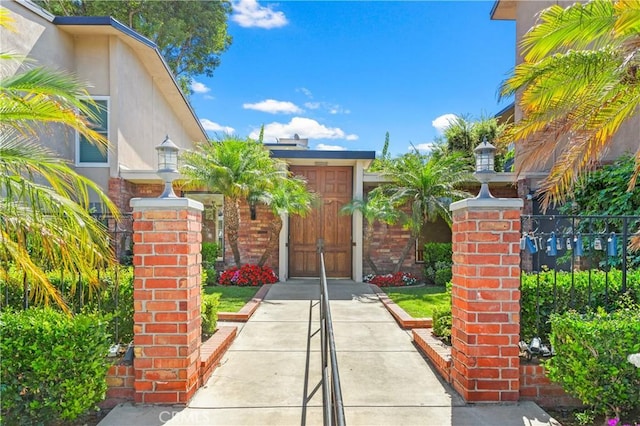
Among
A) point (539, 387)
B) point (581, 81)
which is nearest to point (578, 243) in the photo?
point (539, 387)

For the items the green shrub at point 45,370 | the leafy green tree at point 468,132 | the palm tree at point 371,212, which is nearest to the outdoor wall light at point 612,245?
the green shrub at point 45,370

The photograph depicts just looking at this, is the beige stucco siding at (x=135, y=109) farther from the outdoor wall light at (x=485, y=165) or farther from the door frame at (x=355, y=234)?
the outdoor wall light at (x=485, y=165)

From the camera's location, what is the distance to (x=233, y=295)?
24.4ft

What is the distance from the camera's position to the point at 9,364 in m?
2.78

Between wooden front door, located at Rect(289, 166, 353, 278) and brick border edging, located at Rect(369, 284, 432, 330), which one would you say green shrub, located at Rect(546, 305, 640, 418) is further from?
wooden front door, located at Rect(289, 166, 353, 278)

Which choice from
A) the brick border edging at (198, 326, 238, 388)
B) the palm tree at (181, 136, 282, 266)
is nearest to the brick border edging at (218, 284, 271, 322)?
the brick border edging at (198, 326, 238, 388)

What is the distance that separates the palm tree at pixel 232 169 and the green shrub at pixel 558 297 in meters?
5.94

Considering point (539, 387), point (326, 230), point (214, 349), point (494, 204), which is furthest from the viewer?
point (326, 230)

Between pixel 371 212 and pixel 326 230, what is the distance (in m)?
1.72

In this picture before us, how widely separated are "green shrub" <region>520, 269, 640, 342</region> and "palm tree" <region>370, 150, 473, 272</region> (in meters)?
4.55

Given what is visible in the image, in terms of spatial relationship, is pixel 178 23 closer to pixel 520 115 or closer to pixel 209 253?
pixel 209 253

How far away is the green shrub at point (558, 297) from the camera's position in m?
3.65

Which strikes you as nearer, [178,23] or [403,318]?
[403,318]

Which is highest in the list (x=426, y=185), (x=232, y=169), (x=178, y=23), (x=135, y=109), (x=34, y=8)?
(x=178, y=23)
